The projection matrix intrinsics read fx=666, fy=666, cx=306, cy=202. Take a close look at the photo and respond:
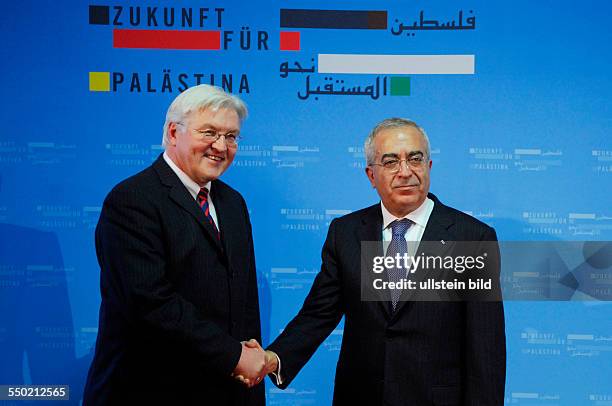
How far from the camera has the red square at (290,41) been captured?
3.11 m

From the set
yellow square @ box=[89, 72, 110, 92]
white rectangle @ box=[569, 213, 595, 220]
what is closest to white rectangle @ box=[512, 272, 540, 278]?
white rectangle @ box=[569, 213, 595, 220]

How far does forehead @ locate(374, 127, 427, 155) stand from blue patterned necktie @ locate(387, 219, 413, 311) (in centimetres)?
22

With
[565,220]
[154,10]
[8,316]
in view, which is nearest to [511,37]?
[565,220]

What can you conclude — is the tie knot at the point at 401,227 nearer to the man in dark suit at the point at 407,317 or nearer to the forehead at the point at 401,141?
the man in dark suit at the point at 407,317

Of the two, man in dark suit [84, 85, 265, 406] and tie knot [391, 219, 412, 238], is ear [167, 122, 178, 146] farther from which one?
tie knot [391, 219, 412, 238]

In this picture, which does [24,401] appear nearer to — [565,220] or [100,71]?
[100,71]

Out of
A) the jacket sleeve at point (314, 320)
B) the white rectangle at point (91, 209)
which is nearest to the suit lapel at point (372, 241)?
the jacket sleeve at point (314, 320)

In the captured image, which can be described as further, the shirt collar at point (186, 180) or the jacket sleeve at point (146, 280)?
the shirt collar at point (186, 180)

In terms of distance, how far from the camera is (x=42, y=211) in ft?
10.2

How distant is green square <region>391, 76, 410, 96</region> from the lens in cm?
310

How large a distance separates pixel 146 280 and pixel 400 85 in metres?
1.69

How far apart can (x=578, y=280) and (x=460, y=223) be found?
140 cm

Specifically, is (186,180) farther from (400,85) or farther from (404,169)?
(400,85)

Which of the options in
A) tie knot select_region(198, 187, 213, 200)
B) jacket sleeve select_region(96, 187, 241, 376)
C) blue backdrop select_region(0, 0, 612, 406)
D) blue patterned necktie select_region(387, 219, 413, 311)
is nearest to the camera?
jacket sleeve select_region(96, 187, 241, 376)
